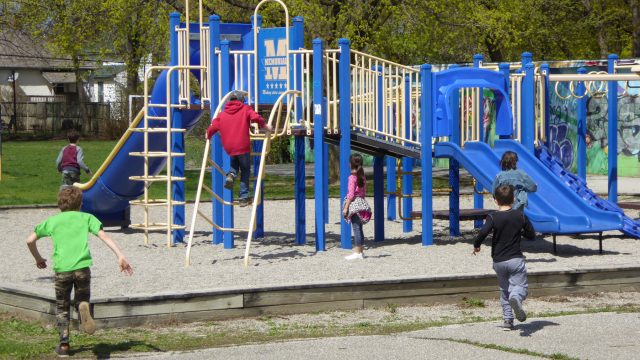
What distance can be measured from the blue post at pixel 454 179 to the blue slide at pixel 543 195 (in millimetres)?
291

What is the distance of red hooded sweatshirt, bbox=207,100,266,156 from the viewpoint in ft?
48.1

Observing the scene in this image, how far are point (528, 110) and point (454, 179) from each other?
5.04ft

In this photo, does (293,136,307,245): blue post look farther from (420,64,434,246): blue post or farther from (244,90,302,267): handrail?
(420,64,434,246): blue post

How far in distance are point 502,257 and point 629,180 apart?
20.6 m

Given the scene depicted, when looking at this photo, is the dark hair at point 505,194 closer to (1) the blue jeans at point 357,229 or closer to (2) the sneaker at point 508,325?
(2) the sneaker at point 508,325

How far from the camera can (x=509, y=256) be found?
395 inches

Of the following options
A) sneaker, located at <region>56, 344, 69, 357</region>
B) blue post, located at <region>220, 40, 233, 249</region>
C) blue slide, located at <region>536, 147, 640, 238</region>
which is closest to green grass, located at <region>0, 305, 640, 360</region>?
sneaker, located at <region>56, 344, 69, 357</region>

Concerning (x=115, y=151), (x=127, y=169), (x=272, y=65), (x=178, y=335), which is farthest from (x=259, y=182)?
(x=178, y=335)

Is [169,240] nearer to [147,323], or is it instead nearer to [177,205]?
[177,205]

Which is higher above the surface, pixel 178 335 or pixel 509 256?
pixel 509 256

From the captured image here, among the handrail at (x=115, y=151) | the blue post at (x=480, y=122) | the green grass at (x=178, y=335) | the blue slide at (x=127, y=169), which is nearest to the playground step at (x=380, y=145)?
the blue post at (x=480, y=122)

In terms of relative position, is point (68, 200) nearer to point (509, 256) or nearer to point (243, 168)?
point (509, 256)

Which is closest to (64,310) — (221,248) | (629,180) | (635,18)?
(221,248)

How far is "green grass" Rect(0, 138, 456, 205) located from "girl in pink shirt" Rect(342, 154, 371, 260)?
9.39m
